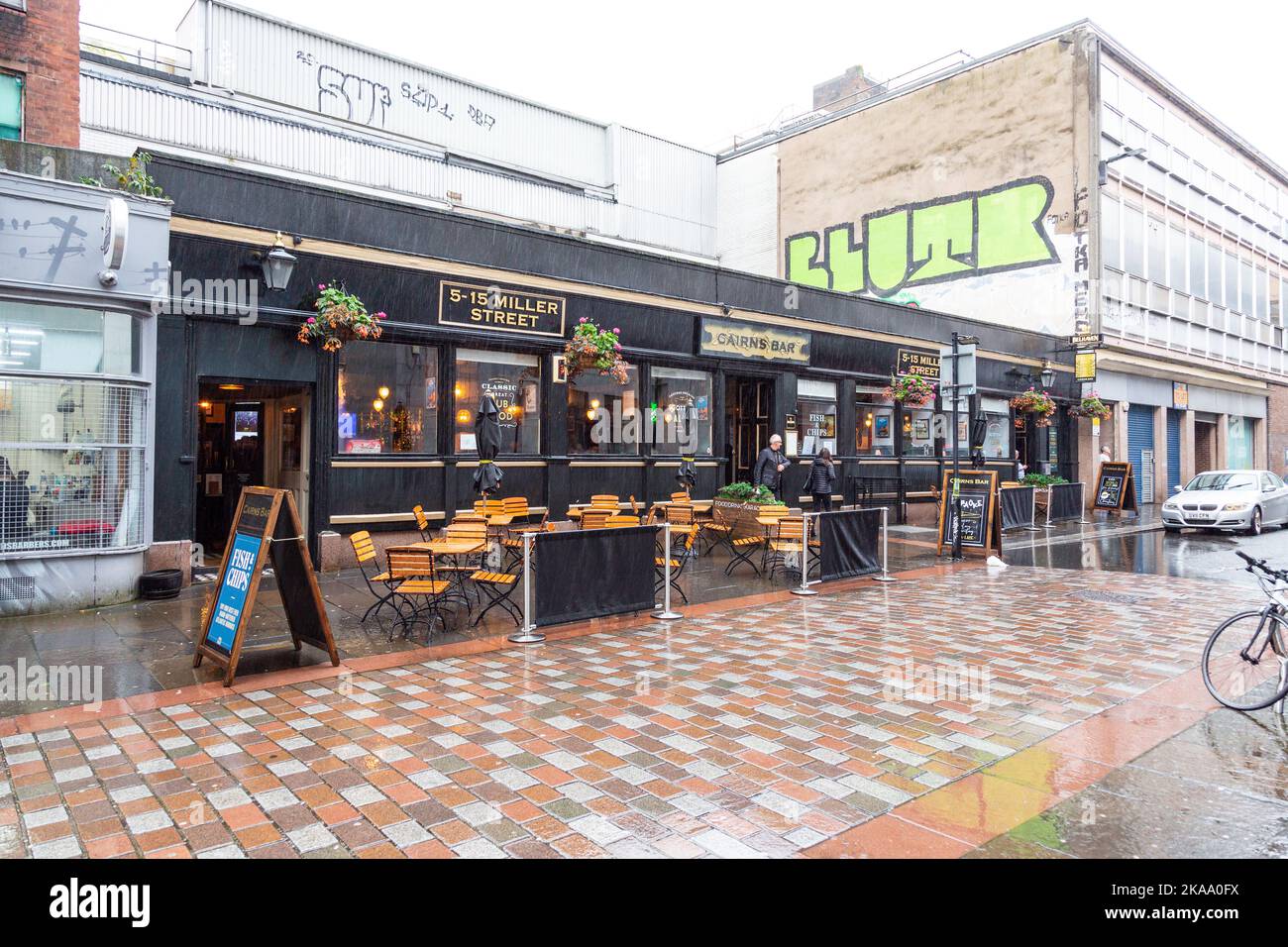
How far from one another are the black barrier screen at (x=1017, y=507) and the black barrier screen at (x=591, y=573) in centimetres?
1242

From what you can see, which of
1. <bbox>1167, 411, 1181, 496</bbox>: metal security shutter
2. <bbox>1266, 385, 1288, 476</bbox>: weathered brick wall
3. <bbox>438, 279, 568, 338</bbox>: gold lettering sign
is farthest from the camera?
<bbox>1266, 385, 1288, 476</bbox>: weathered brick wall

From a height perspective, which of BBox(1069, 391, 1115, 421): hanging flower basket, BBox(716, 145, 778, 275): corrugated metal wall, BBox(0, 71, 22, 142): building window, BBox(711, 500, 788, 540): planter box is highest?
BBox(716, 145, 778, 275): corrugated metal wall

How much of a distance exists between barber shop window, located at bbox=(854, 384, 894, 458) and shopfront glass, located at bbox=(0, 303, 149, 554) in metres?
14.9

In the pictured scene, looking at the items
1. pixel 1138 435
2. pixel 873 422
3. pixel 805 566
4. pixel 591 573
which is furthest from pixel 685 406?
pixel 1138 435

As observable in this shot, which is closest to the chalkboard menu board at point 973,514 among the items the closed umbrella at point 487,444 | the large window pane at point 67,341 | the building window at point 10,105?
the closed umbrella at point 487,444

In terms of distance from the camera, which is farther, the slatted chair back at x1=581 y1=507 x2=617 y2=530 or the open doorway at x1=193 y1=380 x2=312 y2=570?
the open doorway at x1=193 y1=380 x2=312 y2=570

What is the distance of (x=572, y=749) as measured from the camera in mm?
4500

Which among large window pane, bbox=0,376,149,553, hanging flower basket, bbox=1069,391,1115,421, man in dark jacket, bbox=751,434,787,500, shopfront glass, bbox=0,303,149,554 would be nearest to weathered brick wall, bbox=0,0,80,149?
shopfront glass, bbox=0,303,149,554

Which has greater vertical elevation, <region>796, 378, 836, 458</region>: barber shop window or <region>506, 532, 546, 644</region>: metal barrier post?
<region>796, 378, 836, 458</region>: barber shop window

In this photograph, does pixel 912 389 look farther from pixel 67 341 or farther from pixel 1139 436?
pixel 67 341

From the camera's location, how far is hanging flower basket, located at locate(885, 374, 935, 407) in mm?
18531

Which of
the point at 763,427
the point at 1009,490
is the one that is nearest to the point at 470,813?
the point at 763,427

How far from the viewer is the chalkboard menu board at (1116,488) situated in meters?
22.2

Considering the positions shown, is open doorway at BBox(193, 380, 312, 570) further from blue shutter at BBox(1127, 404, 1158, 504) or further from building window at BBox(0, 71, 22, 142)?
blue shutter at BBox(1127, 404, 1158, 504)
